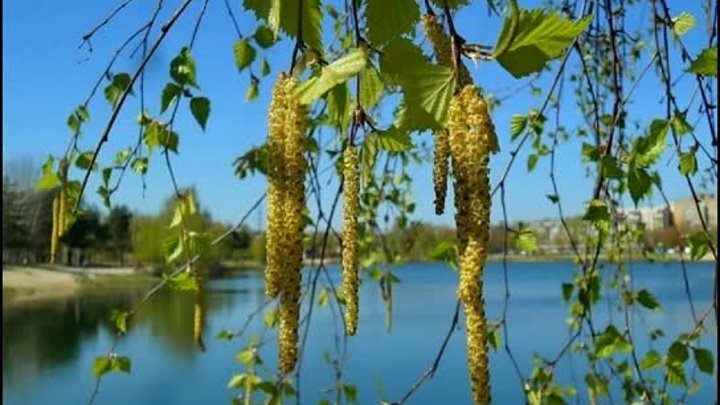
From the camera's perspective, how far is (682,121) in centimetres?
121

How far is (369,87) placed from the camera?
52 cm

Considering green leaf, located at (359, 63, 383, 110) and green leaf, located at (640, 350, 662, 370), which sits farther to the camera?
green leaf, located at (640, 350, 662, 370)

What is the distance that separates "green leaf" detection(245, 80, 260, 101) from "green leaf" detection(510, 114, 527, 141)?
0.54 m

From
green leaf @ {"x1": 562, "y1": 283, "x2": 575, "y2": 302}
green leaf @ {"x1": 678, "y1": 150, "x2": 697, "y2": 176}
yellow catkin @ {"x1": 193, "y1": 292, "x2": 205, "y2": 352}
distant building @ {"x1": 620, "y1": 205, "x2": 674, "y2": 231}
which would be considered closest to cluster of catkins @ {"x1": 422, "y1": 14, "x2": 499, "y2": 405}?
yellow catkin @ {"x1": 193, "y1": 292, "x2": 205, "y2": 352}

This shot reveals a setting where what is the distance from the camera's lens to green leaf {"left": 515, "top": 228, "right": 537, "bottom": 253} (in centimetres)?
131

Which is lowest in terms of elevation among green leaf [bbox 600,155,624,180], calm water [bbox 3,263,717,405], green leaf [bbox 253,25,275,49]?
calm water [bbox 3,263,717,405]

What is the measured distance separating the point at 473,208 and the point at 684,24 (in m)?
0.90

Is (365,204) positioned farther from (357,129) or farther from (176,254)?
(357,129)

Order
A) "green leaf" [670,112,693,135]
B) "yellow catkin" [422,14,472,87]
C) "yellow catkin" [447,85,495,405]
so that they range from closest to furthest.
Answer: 1. "yellow catkin" [447,85,495,405]
2. "yellow catkin" [422,14,472,87]
3. "green leaf" [670,112,693,135]

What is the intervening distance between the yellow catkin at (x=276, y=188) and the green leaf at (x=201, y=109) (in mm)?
695

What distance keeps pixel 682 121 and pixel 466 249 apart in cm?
95

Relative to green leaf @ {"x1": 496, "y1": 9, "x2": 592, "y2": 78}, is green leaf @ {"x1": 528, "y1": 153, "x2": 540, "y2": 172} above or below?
above

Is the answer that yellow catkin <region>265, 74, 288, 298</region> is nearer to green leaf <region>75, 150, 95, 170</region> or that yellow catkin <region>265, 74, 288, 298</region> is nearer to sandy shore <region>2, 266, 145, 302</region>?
green leaf <region>75, 150, 95, 170</region>

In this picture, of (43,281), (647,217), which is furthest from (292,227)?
(43,281)
